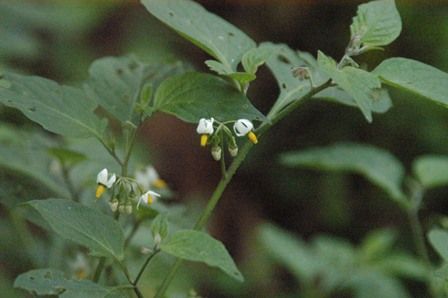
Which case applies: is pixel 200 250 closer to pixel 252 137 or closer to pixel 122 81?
pixel 252 137

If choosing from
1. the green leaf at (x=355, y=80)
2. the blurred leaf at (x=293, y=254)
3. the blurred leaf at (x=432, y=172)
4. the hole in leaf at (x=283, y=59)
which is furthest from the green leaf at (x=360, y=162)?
the green leaf at (x=355, y=80)

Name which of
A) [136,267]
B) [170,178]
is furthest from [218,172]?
[136,267]

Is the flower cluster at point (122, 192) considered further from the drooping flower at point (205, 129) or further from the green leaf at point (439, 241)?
the green leaf at point (439, 241)

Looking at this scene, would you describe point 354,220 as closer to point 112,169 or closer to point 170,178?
point 170,178

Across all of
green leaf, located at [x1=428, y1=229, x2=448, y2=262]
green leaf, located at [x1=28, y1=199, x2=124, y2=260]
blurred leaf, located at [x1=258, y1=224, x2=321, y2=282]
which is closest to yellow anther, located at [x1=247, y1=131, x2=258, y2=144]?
green leaf, located at [x1=28, y1=199, x2=124, y2=260]

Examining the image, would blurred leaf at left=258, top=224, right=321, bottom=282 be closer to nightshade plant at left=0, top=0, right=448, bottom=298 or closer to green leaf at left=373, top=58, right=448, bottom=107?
nightshade plant at left=0, top=0, right=448, bottom=298
